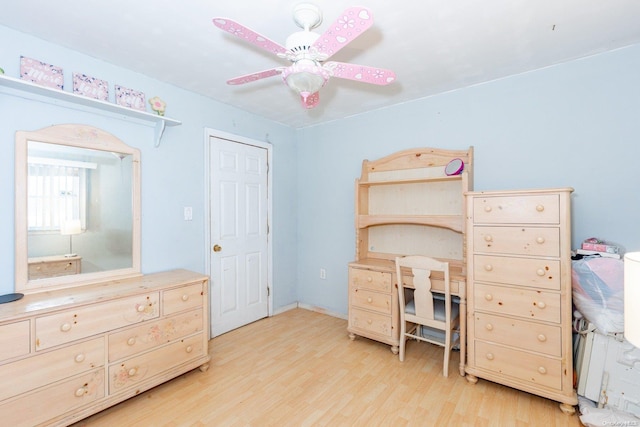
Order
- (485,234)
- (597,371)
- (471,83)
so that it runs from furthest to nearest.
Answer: (471,83), (485,234), (597,371)

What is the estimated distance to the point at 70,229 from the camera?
6.82ft

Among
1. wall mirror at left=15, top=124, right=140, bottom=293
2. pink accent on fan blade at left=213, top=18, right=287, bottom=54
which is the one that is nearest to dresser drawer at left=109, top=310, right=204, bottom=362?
wall mirror at left=15, top=124, right=140, bottom=293

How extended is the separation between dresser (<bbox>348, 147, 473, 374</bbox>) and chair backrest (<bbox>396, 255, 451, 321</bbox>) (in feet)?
0.38

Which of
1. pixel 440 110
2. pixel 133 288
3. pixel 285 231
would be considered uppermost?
pixel 440 110

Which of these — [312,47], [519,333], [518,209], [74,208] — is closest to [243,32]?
[312,47]

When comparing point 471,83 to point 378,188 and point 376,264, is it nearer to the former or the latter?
point 378,188

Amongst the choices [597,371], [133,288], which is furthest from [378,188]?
[133,288]

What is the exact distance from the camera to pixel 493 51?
2082 millimetres

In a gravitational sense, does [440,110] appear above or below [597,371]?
above

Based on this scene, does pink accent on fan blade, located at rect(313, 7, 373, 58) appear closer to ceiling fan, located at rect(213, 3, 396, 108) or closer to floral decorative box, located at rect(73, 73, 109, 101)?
ceiling fan, located at rect(213, 3, 396, 108)

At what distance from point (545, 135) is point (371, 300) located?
1965mm

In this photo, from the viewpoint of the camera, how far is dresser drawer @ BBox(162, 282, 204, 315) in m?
2.13

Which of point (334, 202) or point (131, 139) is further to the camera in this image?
point (334, 202)

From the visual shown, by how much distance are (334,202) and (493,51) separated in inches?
82.0
